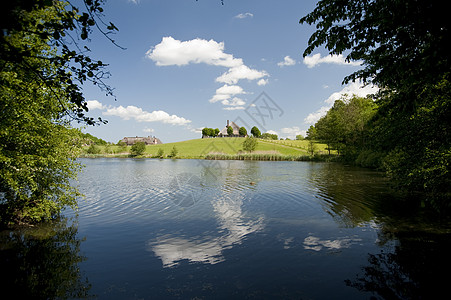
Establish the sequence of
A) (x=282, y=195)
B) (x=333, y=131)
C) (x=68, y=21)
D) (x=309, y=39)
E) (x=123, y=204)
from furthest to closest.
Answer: (x=333, y=131) < (x=282, y=195) < (x=123, y=204) < (x=309, y=39) < (x=68, y=21)

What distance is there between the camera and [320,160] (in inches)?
2357

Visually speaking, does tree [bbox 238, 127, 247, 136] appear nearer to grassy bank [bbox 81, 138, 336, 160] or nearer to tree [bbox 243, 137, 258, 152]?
grassy bank [bbox 81, 138, 336, 160]

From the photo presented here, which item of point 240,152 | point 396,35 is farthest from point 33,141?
point 240,152

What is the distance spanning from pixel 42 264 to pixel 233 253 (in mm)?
5872

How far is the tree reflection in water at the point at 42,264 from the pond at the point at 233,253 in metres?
0.03

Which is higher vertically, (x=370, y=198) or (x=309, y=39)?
(x=309, y=39)

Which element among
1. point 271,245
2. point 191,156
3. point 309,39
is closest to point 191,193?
point 271,245

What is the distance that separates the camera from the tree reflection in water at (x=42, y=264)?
608 centimetres

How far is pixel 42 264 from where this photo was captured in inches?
290

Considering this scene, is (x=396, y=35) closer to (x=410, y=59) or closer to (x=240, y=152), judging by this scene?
(x=410, y=59)

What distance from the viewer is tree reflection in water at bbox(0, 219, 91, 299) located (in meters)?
6.08

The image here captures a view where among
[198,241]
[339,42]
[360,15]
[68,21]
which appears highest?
[360,15]

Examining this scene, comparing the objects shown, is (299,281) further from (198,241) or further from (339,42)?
(339,42)

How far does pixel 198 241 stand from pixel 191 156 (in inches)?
2612
